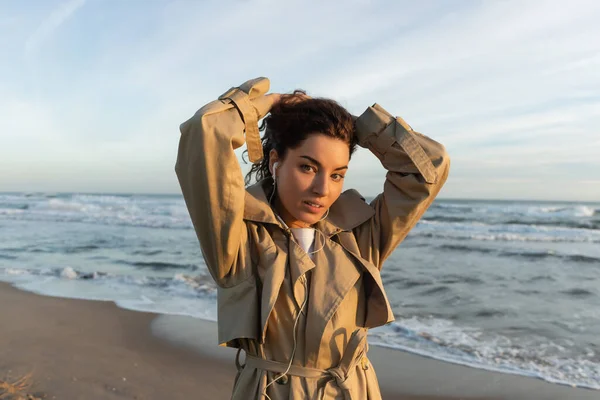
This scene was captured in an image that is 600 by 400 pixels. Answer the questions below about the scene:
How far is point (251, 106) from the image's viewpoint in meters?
1.83

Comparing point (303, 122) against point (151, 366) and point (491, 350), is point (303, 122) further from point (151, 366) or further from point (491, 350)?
point (491, 350)

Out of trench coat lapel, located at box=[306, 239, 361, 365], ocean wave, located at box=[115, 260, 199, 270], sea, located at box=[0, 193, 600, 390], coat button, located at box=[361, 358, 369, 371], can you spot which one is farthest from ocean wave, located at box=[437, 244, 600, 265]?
trench coat lapel, located at box=[306, 239, 361, 365]

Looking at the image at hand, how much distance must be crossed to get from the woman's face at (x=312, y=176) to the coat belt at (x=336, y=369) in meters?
0.47

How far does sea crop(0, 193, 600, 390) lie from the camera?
5184 millimetres

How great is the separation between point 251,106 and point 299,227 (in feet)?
1.60

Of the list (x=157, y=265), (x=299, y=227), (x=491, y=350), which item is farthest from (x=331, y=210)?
(x=157, y=265)

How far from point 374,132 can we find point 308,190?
40 centimetres

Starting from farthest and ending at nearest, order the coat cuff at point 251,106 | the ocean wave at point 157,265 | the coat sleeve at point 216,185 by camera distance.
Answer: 1. the ocean wave at point 157,265
2. the coat cuff at point 251,106
3. the coat sleeve at point 216,185

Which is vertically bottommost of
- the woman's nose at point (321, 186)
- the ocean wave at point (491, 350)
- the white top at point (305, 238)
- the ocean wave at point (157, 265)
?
the ocean wave at point (491, 350)

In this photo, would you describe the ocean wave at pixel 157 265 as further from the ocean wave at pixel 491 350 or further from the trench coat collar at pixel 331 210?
the trench coat collar at pixel 331 210

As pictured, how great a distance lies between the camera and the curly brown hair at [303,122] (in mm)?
1842

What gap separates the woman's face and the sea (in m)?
3.62

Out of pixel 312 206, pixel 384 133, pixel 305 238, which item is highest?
pixel 384 133

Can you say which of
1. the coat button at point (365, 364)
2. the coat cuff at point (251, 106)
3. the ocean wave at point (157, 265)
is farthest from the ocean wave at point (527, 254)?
the coat cuff at point (251, 106)
